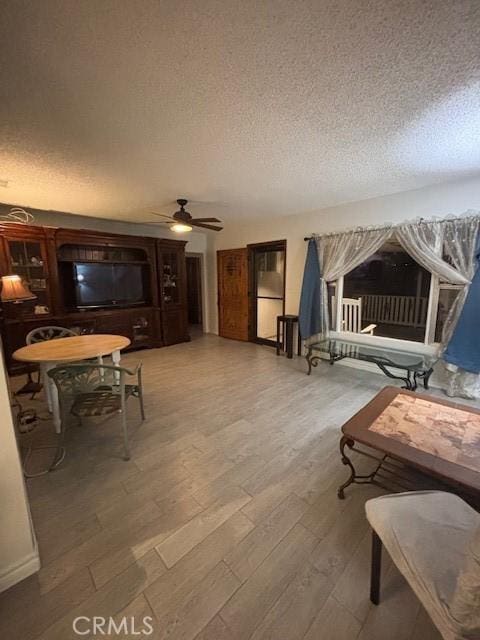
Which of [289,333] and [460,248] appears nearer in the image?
[460,248]

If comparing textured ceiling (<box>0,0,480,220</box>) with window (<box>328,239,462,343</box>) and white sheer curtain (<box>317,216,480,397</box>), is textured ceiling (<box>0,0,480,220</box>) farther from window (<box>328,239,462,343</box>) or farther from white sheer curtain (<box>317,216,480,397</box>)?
window (<box>328,239,462,343</box>)

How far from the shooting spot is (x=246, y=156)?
2205 millimetres

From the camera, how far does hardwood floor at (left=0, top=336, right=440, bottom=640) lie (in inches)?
41.3

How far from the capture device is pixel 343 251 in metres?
3.71

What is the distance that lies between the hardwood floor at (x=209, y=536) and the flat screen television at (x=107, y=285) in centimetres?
258

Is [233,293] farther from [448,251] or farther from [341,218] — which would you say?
[448,251]

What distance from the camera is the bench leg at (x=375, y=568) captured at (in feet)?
3.45

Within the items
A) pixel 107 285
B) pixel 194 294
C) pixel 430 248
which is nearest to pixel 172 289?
pixel 107 285

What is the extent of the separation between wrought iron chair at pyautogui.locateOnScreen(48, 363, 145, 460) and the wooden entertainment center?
7.61 ft

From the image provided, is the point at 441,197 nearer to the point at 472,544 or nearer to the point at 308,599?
the point at 472,544

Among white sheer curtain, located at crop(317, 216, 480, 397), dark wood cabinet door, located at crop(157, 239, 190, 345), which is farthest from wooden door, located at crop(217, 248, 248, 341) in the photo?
white sheer curtain, located at crop(317, 216, 480, 397)

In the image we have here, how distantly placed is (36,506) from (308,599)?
5.23ft

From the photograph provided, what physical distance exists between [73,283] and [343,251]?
4.30 meters

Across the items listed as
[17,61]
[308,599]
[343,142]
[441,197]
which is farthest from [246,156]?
[308,599]
